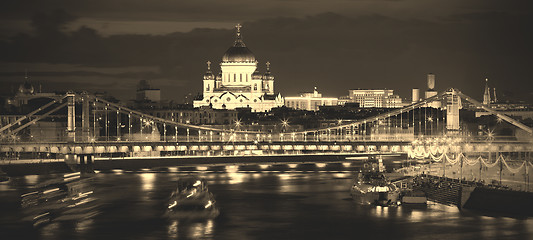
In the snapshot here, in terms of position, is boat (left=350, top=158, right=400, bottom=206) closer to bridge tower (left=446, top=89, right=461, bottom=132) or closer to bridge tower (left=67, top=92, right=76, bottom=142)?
bridge tower (left=446, top=89, right=461, bottom=132)

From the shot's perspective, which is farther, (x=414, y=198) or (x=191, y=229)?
(x=414, y=198)

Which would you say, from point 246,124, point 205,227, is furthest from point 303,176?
point 246,124

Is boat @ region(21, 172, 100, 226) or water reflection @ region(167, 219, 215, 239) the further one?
boat @ region(21, 172, 100, 226)

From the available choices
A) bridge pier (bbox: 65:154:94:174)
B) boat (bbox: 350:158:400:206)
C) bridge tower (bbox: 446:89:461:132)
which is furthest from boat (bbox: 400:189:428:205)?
bridge pier (bbox: 65:154:94:174)

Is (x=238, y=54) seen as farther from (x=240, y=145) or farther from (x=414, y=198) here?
(x=414, y=198)

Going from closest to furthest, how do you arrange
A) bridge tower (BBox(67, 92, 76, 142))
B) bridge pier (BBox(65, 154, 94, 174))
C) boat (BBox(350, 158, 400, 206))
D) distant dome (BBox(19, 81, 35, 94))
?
boat (BBox(350, 158, 400, 206)), bridge pier (BBox(65, 154, 94, 174)), bridge tower (BBox(67, 92, 76, 142)), distant dome (BBox(19, 81, 35, 94))

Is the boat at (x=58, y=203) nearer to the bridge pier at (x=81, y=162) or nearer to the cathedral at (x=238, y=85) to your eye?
the bridge pier at (x=81, y=162)

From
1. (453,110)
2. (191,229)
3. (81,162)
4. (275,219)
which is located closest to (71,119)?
(81,162)

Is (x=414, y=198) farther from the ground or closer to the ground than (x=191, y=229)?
farther from the ground

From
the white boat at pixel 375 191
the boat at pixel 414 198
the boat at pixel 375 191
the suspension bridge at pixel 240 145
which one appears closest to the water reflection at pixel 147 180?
the suspension bridge at pixel 240 145
